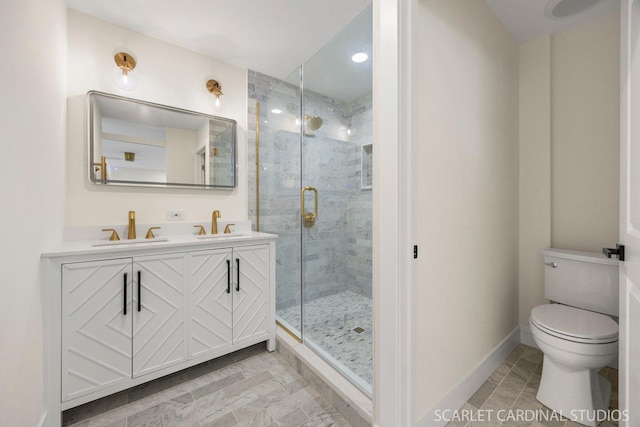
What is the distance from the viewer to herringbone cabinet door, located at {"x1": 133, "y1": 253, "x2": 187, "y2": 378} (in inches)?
59.6

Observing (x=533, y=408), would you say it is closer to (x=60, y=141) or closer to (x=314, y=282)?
(x=314, y=282)

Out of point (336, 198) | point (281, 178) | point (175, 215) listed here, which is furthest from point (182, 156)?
point (336, 198)

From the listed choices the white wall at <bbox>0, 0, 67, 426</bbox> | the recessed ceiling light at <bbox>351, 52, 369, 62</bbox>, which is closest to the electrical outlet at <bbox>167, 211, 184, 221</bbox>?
the white wall at <bbox>0, 0, 67, 426</bbox>

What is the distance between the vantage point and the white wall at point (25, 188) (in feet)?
3.04

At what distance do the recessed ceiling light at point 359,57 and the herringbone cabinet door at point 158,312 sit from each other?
5.81 ft

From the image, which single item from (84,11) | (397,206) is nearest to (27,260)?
(397,206)

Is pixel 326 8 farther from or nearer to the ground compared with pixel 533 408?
farther from the ground

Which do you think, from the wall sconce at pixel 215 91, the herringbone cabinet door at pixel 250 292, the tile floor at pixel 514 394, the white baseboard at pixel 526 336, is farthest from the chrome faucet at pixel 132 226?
the white baseboard at pixel 526 336

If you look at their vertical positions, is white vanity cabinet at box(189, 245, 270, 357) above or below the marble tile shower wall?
below

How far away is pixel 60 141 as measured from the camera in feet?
5.22

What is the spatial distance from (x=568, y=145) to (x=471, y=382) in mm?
1788

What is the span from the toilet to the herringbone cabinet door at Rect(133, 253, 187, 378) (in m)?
2.09

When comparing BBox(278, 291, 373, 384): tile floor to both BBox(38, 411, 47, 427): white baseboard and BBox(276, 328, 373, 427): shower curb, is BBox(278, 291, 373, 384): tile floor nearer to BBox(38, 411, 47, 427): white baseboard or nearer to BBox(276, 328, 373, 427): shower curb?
BBox(276, 328, 373, 427): shower curb

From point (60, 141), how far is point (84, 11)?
94 cm
